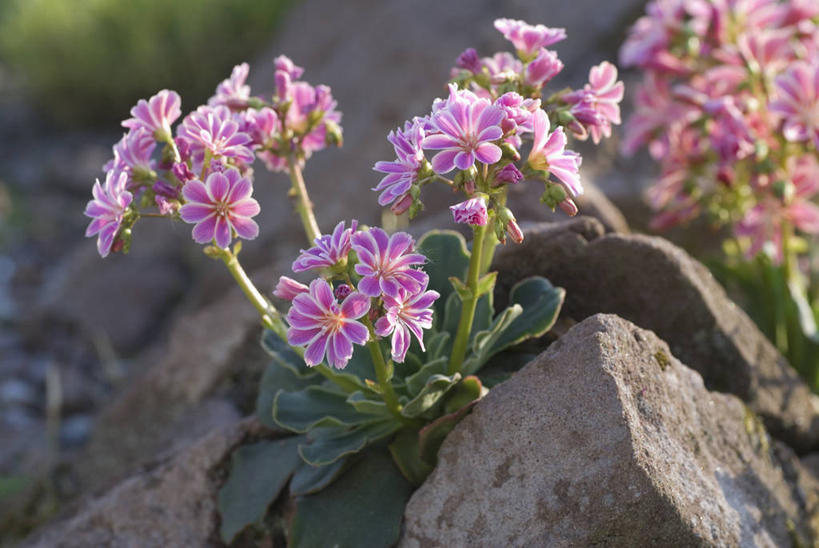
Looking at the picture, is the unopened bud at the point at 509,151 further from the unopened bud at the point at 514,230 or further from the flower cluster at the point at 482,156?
the unopened bud at the point at 514,230

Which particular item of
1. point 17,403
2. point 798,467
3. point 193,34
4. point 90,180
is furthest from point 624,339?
point 193,34

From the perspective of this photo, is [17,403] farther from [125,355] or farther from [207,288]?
[207,288]

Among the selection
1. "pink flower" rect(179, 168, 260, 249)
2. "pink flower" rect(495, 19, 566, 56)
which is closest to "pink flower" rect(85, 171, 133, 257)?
"pink flower" rect(179, 168, 260, 249)

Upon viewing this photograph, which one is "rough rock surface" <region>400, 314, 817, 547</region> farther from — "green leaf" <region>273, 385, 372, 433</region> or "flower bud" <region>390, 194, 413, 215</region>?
"flower bud" <region>390, 194, 413, 215</region>

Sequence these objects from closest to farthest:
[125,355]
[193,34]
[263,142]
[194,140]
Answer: [194,140] → [263,142] → [125,355] → [193,34]

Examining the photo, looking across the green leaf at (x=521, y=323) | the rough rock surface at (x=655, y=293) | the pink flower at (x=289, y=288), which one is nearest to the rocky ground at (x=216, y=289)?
the rough rock surface at (x=655, y=293)

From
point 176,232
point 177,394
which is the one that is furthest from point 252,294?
point 176,232
